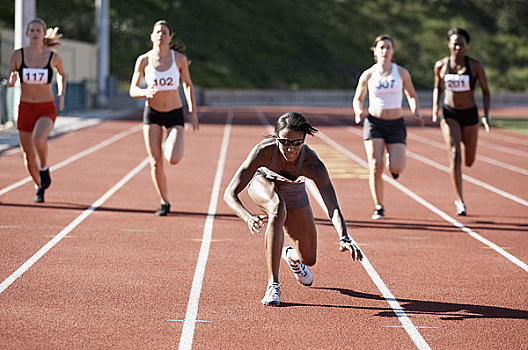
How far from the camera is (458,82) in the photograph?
10078mm

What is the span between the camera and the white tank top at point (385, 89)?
31.3 feet

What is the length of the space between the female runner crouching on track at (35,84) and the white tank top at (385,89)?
11.2 feet

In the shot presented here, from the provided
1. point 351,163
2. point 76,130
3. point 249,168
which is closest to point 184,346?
point 249,168

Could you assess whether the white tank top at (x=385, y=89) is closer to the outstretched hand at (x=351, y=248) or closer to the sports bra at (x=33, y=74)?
the sports bra at (x=33, y=74)

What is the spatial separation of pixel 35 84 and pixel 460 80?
187 inches

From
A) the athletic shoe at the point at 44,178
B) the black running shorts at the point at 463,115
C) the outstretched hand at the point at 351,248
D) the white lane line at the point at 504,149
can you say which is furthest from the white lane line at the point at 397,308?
the white lane line at the point at 504,149

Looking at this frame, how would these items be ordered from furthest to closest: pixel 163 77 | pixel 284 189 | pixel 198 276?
pixel 163 77 → pixel 198 276 → pixel 284 189

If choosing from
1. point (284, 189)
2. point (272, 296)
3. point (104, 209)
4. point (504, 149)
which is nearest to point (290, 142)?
point (284, 189)

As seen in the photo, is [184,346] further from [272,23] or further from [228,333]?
[272,23]

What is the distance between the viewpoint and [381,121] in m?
9.68

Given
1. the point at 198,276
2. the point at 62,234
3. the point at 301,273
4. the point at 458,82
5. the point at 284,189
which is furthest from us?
the point at 458,82

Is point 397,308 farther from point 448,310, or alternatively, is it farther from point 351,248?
point 351,248

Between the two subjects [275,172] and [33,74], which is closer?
[275,172]

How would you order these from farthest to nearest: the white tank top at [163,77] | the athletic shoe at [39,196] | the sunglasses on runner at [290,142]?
the athletic shoe at [39,196]
the white tank top at [163,77]
the sunglasses on runner at [290,142]
